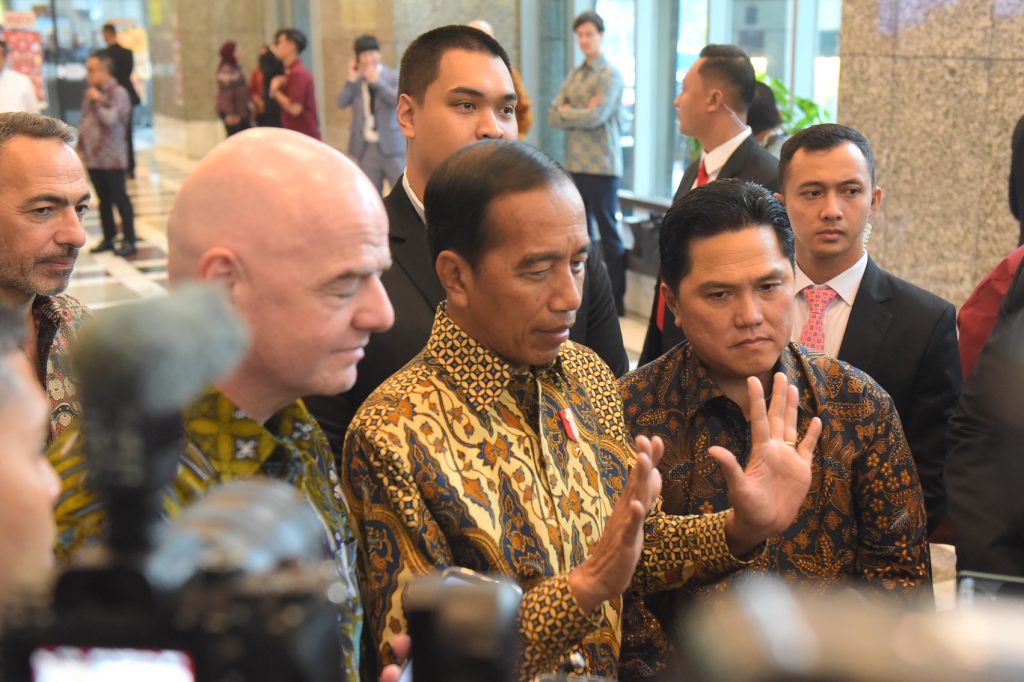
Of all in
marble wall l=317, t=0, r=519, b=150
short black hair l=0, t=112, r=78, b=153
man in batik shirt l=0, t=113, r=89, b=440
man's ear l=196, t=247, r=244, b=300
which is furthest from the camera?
marble wall l=317, t=0, r=519, b=150

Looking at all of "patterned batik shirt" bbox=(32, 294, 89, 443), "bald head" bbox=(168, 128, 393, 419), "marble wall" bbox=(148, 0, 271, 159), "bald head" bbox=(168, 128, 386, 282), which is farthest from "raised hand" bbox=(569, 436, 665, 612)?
"marble wall" bbox=(148, 0, 271, 159)

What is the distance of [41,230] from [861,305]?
7.18 feet

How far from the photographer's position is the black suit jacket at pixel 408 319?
2.62m

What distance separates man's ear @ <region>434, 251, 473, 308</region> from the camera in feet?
→ 6.50

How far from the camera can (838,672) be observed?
25.5 inches

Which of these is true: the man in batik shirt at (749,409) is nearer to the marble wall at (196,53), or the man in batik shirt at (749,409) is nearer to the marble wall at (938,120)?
the marble wall at (938,120)

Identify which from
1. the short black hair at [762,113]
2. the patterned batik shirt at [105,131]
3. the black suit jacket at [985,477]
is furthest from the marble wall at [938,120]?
the patterned batik shirt at [105,131]

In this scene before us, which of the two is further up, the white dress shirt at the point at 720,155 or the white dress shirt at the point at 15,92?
the white dress shirt at the point at 15,92

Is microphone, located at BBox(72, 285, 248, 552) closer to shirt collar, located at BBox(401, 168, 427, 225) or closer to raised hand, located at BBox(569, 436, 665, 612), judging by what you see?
raised hand, located at BBox(569, 436, 665, 612)

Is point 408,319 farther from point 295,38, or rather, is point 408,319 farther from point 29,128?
point 295,38

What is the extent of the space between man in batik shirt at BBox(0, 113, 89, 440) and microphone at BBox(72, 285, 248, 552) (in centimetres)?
203

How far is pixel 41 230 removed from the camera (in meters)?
2.88

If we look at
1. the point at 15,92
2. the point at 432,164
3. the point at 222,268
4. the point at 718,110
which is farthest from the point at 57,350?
the point at 15,92

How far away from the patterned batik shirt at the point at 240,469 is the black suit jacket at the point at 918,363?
1.84 meters
